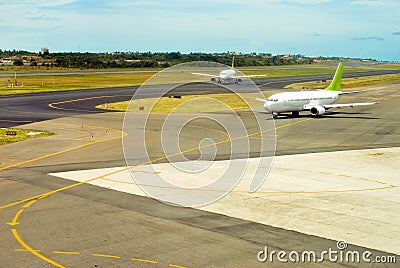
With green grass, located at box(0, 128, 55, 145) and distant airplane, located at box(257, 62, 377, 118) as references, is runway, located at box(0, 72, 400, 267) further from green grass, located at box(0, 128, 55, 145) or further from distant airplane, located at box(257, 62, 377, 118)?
distant airplane, located at box(257, 62, 377, 118)

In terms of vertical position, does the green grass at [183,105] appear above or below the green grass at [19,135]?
above

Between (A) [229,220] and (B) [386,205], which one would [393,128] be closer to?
(B) [386,205]

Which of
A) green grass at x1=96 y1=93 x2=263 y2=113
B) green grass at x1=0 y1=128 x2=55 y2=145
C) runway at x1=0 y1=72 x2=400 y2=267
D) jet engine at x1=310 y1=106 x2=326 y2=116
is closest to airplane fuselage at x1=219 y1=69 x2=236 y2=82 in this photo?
green grass at x1=96 y1=93 x2=263 y2=113

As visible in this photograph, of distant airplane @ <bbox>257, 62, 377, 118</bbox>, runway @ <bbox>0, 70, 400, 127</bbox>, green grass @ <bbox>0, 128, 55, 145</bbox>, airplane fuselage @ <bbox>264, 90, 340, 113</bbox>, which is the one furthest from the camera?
runway @ <bbox>0, 70, 400, 127</bbox>

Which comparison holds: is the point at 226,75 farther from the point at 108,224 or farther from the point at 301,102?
the point at 108,224

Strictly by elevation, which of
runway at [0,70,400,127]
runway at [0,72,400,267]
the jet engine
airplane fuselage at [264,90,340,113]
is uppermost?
airplane fuselage at [264,90,340,113]

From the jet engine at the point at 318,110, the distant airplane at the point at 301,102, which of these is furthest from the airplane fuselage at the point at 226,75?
the jet engine at the point at 318,110

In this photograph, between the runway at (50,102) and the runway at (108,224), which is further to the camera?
the runway at (50,102)

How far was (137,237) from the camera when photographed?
25.6 meters

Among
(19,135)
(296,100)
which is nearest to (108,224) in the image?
(19,135)

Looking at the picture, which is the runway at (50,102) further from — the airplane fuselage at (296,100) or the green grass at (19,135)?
the airplane fuselage at (296,100)

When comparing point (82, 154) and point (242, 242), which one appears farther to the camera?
point (82, 154)

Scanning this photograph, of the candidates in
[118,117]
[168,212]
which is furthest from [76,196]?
[118,117]

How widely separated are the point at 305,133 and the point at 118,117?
2991 cm
